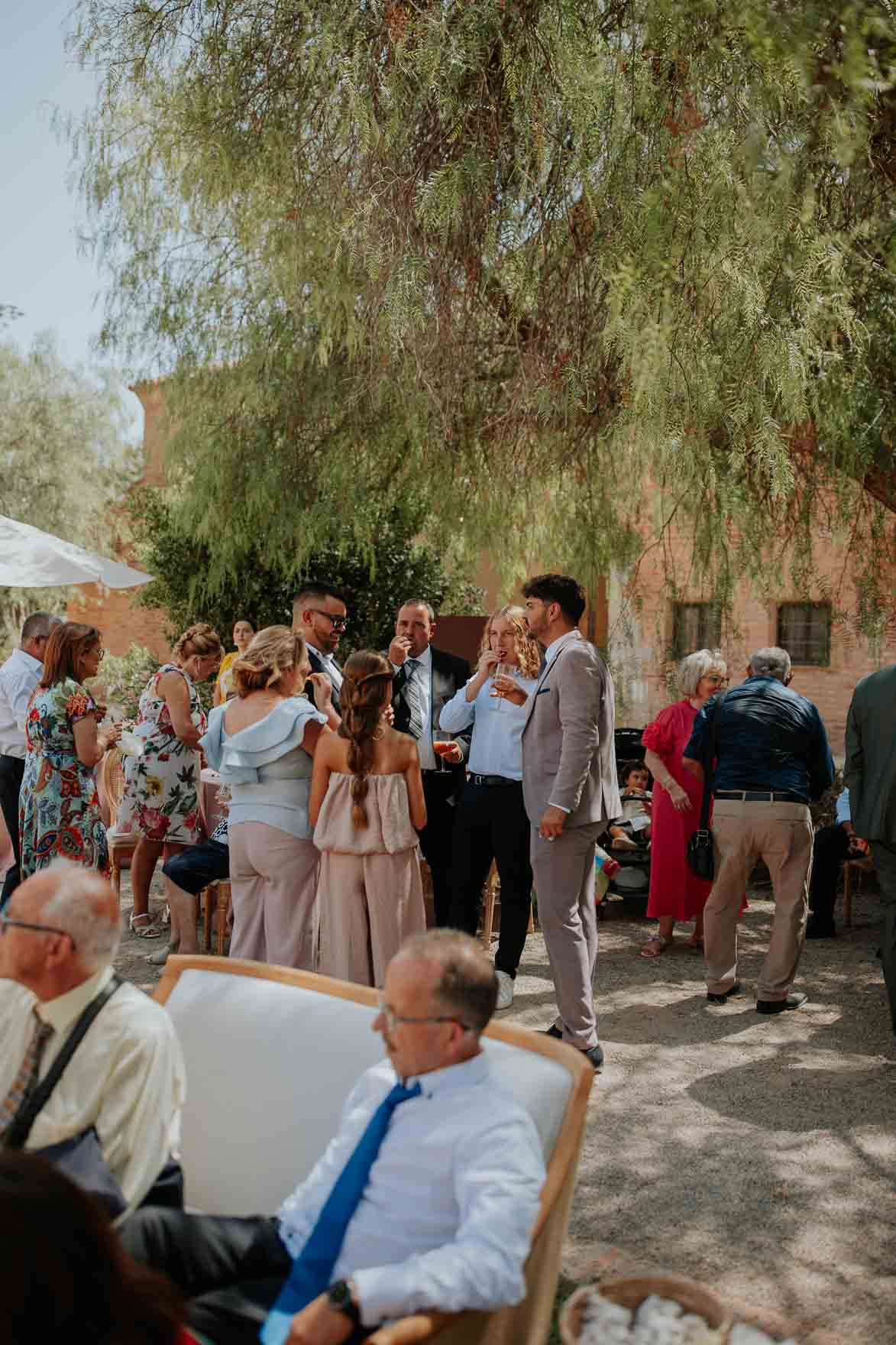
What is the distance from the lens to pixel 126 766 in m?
7.72

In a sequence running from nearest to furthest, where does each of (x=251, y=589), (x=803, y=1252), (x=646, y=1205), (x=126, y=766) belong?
(x=803, y=1252)
(x=646, y=1205)
(x=126, y=766)
(x=251, y=589)

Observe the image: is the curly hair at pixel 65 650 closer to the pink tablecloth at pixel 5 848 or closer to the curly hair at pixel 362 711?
the pink tablecloth at pixel 5 848

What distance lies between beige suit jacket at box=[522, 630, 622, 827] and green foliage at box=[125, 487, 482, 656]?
254 inches

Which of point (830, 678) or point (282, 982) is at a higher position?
point (830, 678)

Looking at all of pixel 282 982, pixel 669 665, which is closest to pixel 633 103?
pixel 669 665

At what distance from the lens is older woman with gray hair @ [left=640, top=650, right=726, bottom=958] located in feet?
24.1

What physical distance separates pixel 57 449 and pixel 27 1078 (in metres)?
23.8

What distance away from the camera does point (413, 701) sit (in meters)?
7.01

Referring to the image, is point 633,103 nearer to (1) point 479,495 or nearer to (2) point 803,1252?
(1) point 479,495

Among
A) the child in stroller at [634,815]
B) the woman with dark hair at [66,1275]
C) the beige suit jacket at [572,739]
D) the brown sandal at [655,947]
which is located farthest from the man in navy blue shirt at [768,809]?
the woman with dark hair at [66,1275]

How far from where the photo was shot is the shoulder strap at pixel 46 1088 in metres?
2.60

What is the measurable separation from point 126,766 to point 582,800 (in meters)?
3.45

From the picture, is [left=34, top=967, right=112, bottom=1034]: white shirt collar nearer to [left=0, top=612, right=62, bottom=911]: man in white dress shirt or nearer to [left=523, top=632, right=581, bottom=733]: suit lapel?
[left=523, top=632, right=581, bottom=733]: suit lapel

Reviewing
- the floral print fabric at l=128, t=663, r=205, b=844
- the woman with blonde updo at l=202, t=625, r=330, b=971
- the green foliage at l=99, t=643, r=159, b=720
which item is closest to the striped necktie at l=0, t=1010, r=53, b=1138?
the woman with blonde updo at l=202, t=625, r=330, b=971
